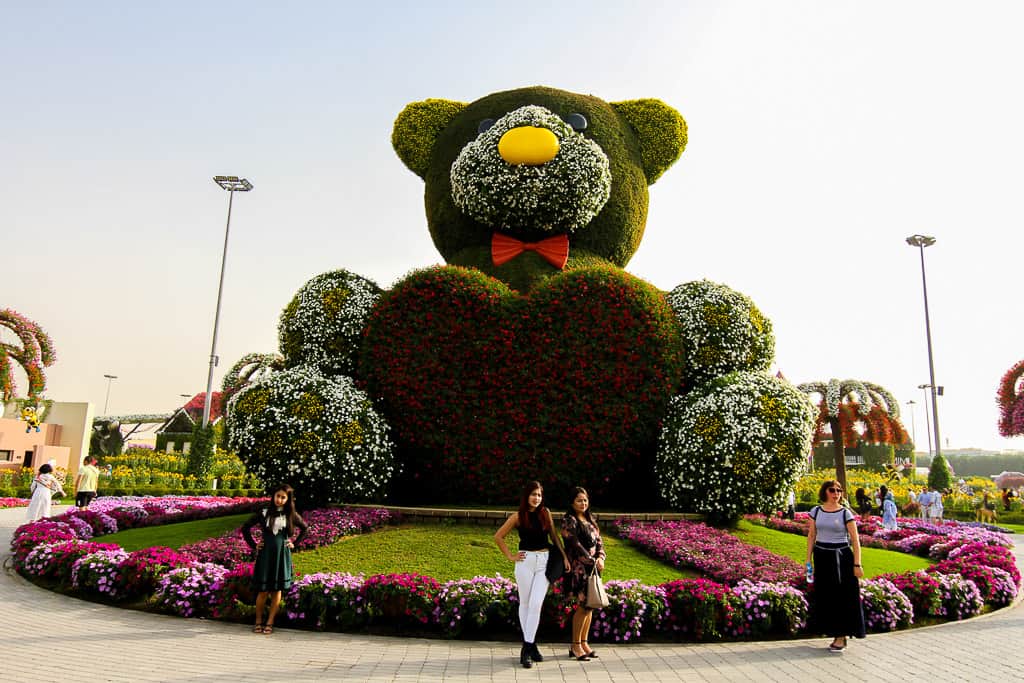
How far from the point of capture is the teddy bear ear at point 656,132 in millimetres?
12492

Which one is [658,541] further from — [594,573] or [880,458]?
[880,458]

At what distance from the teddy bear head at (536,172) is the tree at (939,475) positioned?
2037cm

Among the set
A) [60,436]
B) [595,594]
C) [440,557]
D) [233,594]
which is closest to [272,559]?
[233,594]

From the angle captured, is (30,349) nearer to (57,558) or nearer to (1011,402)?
(57,558)

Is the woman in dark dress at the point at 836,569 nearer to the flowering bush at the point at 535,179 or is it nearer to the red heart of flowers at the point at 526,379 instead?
the red heart of flowers at the point at 526,379

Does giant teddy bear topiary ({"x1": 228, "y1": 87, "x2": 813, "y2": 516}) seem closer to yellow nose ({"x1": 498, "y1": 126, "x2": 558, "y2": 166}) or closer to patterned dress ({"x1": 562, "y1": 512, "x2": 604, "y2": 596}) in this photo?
yellow nose ({"x1": 498, "y1": 126, "x2": 558, "y2": 166})

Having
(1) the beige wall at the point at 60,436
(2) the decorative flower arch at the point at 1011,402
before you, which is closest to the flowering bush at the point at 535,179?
(2) the decorative flower arch at the point at 1011,402

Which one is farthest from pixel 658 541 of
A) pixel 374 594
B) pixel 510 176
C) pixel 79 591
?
pixel 79 591

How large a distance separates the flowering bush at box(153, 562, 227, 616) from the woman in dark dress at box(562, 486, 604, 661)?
363 centimetres

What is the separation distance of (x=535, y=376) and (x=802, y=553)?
432cm

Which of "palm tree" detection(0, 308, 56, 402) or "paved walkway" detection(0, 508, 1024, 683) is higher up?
"palm tree" detection(0, 308, 56, 402)

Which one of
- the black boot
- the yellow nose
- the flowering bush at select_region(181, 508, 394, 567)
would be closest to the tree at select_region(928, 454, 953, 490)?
the yellow nose

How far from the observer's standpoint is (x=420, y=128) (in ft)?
41.8

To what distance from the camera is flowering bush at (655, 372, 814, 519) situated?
9.66m
